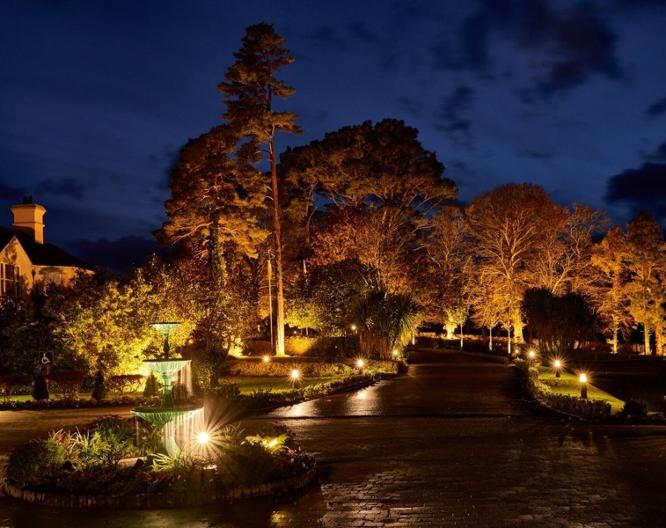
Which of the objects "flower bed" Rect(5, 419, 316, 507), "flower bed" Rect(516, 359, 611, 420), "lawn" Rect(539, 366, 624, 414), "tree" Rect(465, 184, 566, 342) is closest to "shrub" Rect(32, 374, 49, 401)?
"flower bed" Rect(5, 419, 316, 507)

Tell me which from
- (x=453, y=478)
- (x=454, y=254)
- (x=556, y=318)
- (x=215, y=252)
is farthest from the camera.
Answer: (x=454, y=254)

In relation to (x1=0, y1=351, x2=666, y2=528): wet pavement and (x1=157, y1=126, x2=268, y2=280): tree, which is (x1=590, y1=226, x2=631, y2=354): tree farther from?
(x1=0, y1=351, x2=666, y2=528): wet pavement

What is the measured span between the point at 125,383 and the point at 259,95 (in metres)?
21.6

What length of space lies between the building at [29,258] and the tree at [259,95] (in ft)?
36.8

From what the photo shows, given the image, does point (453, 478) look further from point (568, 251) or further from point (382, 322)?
point (568, 251)

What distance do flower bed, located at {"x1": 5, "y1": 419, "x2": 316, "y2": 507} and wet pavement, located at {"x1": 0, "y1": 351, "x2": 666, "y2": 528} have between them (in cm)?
31

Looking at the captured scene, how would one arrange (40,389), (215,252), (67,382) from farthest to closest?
1. (215,252)
2. (67,382)
3. (40,389)

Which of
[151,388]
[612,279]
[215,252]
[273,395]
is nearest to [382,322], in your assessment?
[215,252]

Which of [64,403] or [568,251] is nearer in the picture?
[64,403]

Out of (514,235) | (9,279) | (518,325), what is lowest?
(518,325)

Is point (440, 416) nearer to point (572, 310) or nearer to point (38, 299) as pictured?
point (572, 310)

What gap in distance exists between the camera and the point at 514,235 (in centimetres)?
5412

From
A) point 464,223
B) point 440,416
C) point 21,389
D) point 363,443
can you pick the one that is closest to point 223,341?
point 21,389

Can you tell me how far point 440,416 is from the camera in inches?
780
